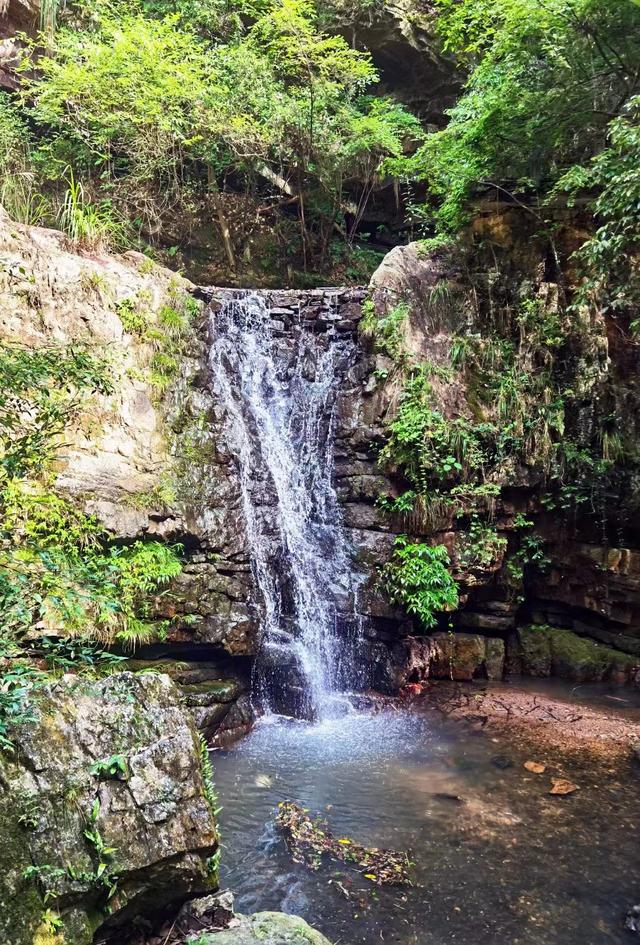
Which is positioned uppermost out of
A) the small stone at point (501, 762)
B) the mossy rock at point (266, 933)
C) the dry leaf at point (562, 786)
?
the mossy rock at point (266, 933)

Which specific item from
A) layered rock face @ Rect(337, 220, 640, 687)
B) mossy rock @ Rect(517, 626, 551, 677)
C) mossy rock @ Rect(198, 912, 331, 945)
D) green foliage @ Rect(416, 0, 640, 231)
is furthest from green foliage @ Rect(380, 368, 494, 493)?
mossy rock @ Rect(198, 912, 331, 945)

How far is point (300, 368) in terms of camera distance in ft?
31.3

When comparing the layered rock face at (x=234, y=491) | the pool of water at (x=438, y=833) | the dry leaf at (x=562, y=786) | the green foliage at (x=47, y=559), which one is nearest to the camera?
the green foliage at (x=47, y=559)

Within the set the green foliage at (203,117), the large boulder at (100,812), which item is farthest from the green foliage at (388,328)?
the large boulder at (100,812)

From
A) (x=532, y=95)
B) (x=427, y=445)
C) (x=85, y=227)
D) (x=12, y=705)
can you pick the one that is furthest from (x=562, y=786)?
(x=85, y=227)

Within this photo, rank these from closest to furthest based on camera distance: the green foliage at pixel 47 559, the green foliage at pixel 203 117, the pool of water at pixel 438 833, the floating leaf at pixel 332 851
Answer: the green foliage at pixel 47 559 → the pool of water at pixel 438 833 → the floating leaf at pixel 332 851 → the green foliage at pixel 203 117

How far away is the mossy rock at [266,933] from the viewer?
289 cm

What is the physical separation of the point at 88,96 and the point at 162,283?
4.46 meters

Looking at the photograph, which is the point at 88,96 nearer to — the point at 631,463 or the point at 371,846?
the point at 631,463

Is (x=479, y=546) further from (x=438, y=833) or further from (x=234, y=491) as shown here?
(x=438, y=833)

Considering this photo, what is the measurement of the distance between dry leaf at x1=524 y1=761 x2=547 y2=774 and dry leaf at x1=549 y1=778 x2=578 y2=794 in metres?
0.17

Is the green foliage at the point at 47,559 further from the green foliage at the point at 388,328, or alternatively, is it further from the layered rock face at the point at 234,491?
the green foliage at the point at 388,328

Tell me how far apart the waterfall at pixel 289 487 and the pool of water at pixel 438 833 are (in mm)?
818

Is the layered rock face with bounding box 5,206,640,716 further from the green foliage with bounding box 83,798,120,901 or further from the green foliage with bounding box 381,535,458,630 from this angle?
the green foliage with bounding box 83,798,120,901
